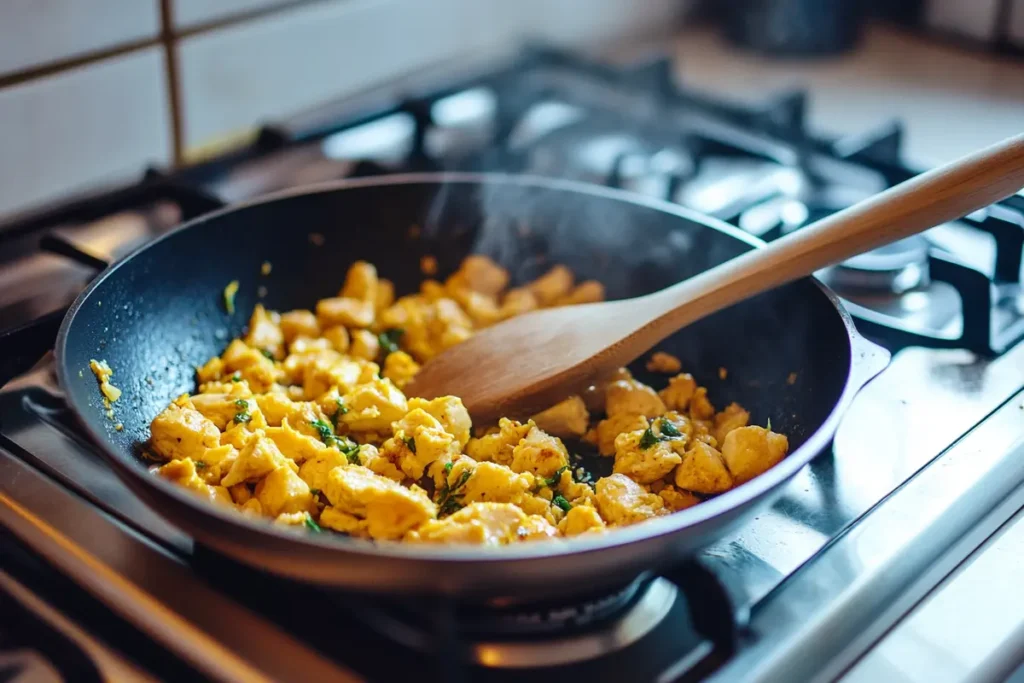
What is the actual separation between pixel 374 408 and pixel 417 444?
84 mm

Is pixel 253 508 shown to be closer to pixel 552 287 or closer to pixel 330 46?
pixel 552 287

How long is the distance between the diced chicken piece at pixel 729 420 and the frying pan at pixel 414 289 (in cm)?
2

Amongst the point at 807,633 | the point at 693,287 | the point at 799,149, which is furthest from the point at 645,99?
the point at 807,633

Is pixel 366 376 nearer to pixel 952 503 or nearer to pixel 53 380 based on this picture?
pixel 53 380

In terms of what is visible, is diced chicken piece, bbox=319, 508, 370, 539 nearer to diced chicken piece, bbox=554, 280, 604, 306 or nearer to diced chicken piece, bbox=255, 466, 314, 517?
diced chicken piece, bbox=255, 466, 314, 517

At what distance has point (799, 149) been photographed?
1.37 m

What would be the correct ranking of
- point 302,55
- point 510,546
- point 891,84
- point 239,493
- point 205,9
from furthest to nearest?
point 891,84 → point 302,55 → point 205,9 → point 239,493 → point 510,546

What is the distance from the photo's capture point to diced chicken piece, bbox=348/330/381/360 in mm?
1095

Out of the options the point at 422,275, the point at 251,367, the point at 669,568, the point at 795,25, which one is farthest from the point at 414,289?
the point at 795,25

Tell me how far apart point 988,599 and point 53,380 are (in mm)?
800

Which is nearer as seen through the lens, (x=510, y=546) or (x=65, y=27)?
(x=510, y=546)

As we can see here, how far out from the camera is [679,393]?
104 cm

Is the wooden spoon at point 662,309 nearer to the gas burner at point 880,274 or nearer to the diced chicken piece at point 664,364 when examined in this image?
the diced chicken piece at point 664,364

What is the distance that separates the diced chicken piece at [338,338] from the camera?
1.10 meters
